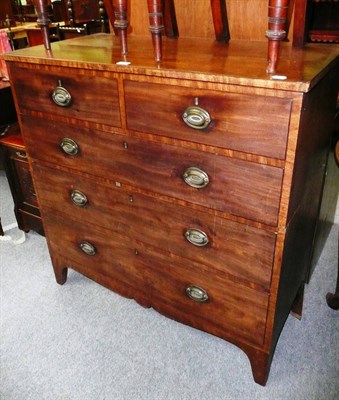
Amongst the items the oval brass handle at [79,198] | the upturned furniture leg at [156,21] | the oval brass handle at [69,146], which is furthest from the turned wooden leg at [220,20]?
the oval brass handle at [79,198]

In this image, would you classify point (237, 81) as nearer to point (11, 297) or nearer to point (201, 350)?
point (201, 350)

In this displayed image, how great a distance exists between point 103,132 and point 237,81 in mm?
477

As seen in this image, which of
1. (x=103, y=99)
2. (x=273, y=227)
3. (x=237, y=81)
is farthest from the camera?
(x=103, y=99)

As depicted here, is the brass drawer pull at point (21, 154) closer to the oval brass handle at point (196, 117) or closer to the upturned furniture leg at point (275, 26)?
the oval brass handle at point (196, 117)

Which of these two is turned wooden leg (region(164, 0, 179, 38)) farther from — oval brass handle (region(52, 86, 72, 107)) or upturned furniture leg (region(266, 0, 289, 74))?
upturned furniture leg (region(266, 0, 289, 74))

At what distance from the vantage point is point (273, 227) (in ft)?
3.27

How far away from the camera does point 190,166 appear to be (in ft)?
3.47

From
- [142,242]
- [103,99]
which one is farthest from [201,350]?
[103,99]

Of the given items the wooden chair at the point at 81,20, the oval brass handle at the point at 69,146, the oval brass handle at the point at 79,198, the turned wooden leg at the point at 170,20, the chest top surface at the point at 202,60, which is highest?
the turned wooden leg at the point at 170,20

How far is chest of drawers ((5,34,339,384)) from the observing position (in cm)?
92

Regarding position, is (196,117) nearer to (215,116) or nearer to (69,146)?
(215,116)

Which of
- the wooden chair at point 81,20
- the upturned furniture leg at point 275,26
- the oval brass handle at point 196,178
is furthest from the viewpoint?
the wooden chair at point 81,20

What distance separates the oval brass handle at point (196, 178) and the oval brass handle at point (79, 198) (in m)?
0.46

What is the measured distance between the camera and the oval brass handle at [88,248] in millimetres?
1508
